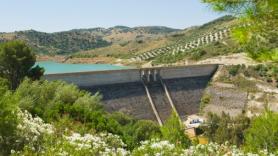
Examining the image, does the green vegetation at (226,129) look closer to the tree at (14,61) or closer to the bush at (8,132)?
the tree at (14,61)

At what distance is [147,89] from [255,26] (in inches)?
1603

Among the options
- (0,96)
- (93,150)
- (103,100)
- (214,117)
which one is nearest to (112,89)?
(103,100)

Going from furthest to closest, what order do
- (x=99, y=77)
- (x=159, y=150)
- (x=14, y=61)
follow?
(x=99, y=77), (x=14, y=61), (x=159, y=150)

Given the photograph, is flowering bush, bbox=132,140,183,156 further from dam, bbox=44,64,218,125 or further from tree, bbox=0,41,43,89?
dam, bbox=44,64,218,125

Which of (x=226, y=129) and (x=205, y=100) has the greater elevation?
(x=226, y=129)

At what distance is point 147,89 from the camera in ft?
157

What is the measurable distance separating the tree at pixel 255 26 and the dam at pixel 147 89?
32.7 meters

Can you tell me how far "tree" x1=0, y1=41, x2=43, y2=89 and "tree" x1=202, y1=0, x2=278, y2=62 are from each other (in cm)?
2735

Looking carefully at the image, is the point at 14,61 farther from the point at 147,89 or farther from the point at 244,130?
the point at 244,130

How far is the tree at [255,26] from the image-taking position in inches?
278

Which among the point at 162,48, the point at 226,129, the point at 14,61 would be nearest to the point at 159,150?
the point at 14,61

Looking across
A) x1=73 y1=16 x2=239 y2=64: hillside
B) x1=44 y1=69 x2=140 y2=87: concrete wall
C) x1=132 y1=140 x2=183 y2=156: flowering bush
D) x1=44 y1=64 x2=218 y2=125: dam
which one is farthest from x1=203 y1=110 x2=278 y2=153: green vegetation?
x1=73 y1=16 x2=239 y2=64: hillside

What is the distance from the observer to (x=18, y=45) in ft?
111

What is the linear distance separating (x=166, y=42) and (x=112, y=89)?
8113cm
